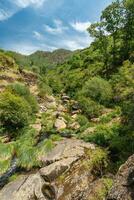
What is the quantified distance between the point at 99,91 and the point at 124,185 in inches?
1072

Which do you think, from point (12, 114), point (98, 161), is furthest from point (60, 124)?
point (98, 161)

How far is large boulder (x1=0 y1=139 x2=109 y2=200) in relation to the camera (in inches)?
786

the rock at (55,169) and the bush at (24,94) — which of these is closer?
the rock at (55,169)

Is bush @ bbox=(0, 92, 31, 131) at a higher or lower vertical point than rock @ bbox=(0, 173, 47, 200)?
higher

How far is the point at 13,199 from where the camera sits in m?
20.0

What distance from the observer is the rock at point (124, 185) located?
13008 millimetres

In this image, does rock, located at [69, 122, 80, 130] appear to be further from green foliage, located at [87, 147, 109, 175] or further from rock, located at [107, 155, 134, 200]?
rock, located at [107, 155, 134, 200]

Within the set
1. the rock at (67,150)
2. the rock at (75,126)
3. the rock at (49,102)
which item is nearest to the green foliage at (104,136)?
the rock at (67,150)

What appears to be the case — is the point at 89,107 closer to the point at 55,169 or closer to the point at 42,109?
the point at 42,109

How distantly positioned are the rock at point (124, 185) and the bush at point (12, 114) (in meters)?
23.3

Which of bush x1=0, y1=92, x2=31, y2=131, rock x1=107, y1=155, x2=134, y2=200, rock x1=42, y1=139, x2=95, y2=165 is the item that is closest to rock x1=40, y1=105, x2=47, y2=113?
bush x1=0, y1=92, x2=31, y2=131

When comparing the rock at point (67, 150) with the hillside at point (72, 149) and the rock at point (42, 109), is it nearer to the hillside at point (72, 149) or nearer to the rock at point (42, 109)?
the hillside at point (72, 149)

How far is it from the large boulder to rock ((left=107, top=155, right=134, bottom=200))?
4135mm

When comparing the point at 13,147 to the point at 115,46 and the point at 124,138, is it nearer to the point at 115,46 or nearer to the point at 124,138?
the point at 124,138
